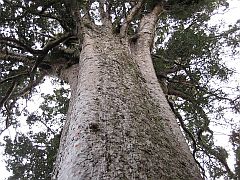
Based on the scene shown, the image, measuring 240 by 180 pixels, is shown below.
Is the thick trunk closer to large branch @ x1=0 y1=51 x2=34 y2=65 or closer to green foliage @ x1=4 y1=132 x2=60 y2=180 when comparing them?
large branch @ x1=0 y1=51 x2=34 y2=65

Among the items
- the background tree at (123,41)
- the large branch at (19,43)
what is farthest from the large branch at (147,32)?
the large branch at (19,43)

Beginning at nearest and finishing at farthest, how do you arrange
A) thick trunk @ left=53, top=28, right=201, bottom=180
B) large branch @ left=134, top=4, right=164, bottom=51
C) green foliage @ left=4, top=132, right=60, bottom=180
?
thick trunk @ left=53, top=28, right=201, bottom=180
large branch @ left=134, top=4, right=164, bottom=51
green foliage @ left=4, top=132, right=60, bottom=180

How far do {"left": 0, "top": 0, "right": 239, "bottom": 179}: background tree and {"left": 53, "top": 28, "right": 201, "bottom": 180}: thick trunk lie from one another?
1.36m

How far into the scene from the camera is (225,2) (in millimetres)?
7637

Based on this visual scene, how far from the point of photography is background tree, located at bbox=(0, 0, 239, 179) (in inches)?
194

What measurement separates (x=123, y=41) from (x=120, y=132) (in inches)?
87.0

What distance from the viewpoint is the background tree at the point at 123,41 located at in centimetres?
494

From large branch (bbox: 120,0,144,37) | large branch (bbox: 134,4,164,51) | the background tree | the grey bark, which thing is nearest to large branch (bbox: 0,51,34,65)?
the background tree

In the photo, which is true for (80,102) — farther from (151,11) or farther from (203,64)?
(203,64)

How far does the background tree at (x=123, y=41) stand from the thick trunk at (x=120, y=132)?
136 cm

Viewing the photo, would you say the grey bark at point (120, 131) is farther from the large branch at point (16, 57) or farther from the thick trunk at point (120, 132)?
the large branch at point (16, 57)

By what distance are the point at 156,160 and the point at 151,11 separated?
4.46 meters

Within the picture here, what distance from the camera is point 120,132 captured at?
6.27 ft

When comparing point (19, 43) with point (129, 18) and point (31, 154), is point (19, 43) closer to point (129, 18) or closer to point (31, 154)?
point (129, 18)
